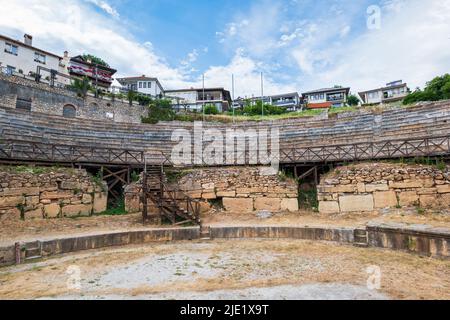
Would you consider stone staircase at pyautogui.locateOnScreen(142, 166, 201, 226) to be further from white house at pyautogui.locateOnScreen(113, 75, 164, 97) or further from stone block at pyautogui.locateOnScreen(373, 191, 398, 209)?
white house at pyautogui.locateOnScreen(113, 75, 164, 97)

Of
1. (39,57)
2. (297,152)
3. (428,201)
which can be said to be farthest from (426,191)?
(39,57)

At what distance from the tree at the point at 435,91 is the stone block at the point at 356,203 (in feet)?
70.9

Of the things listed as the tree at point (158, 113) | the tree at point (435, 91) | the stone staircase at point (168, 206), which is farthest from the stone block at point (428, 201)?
the tree at point (158, 113)

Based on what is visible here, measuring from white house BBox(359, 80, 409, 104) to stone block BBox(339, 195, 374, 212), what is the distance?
4197 centimetres

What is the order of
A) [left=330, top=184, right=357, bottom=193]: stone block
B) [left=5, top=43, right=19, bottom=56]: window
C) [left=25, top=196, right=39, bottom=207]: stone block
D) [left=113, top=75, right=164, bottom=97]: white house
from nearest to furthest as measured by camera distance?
1. [left=25, top=196, right=39, bottom=207]: stone block
2. [left=330, top=184, right=357, bottom=193]: stone block
3. [left=5, top=43, right=19, bottom=56]: window
4. [left=113, top=75, right=164, bottom=97]: white house

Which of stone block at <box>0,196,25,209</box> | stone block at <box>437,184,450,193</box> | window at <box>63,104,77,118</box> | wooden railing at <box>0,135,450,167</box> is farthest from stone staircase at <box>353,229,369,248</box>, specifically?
window at <box>63,104,77,118</box>

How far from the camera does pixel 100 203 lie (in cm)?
1237

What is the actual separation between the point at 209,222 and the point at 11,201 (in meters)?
8.03

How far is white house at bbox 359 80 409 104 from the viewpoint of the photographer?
46353mm

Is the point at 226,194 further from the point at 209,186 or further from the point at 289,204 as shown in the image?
the point at 289,204

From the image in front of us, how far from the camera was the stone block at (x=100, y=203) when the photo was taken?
39.9ft

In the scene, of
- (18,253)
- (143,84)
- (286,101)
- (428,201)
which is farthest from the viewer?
(286,101)

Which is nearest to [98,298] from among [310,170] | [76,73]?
[310,170]
